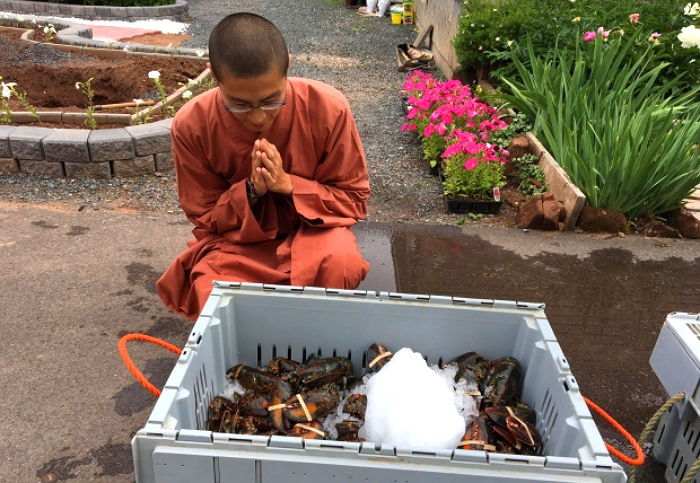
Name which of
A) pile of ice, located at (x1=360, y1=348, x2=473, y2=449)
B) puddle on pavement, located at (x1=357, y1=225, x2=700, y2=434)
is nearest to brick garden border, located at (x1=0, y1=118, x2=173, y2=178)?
puddle on pavement, located at (x1=357, y1=225, x2=700, y2=434)

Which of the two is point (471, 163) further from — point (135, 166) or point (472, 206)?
point (135, 166)

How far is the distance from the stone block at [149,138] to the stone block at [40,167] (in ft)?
1.82

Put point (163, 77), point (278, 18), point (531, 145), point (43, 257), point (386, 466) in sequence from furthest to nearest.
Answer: point (278, 18) < point (163, 77) < point (531, 145) < point (43, 257) < point (386, 466)

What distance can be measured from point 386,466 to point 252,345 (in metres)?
0.79

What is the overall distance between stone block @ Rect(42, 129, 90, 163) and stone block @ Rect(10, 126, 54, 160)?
0.15 feet

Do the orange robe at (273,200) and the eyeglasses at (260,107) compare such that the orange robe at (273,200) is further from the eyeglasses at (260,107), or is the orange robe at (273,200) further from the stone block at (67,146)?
the stone block at (67,146)

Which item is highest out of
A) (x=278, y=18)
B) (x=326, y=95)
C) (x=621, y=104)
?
(x=326, y=95)

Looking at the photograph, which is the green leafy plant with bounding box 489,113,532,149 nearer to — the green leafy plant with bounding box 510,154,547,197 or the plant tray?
the green leafy plant with bounding box 510,154,547,197

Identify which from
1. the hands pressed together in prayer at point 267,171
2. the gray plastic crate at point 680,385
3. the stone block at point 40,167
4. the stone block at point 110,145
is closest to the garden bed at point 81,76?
the stone block at point 110,145

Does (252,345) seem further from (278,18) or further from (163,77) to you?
(278,18)

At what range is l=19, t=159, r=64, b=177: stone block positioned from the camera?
13.2 feet

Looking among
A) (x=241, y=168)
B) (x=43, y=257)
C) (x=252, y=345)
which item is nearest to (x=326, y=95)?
(x=241, y=168)

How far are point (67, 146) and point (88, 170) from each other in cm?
21

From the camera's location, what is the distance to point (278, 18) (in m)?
11.5
